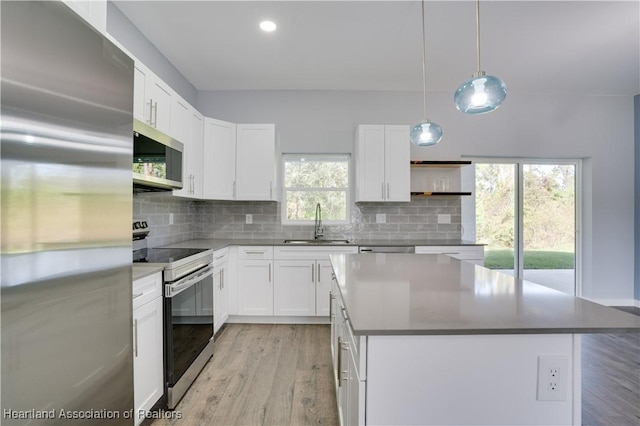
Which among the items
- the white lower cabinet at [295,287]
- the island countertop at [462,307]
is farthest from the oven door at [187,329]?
the island countertop at [462,307]

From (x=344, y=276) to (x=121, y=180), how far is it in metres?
1.12

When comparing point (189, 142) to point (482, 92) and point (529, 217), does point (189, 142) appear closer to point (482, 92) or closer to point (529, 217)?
point (482, 92)

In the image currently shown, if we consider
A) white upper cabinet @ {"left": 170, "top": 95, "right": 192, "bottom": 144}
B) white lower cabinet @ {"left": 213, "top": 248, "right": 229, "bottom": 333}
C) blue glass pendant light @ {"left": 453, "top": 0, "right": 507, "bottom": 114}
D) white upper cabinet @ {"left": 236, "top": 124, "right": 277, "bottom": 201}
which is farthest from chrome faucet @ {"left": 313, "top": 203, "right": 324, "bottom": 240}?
blue glass pendant light @ {"left": 453, "top": 0, "right": 507, "bottom": 114}

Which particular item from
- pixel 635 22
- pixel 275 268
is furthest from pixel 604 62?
pixel 275 268

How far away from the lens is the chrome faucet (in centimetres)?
375

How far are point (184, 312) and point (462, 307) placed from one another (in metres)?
1.73

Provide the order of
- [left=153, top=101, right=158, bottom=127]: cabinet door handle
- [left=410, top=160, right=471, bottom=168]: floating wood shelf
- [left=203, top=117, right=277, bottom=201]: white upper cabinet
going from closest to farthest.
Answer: [left=153, top=101, right=158, bottom=127]: cabinet door handle < [left=203, top=117, right=277, bottom=201]: white upper cabinet < [left=410, top=160, right=471, bottom=168]: floating wood shelf

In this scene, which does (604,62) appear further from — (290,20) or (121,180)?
(121,180)

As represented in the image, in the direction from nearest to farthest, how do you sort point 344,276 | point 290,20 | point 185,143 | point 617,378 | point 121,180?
1. point 121,180
2. point 344,276
3. point 617,378
4. point 290,20
5. point 185,143

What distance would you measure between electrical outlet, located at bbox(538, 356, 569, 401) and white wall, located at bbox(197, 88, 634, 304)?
316 centimetres

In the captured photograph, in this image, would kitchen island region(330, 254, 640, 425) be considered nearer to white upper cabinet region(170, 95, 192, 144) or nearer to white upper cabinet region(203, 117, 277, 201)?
white upper cabinet region(170, 95, 192, 144)

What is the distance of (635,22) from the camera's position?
7.97 feet

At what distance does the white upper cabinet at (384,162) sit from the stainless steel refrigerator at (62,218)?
2691 mm

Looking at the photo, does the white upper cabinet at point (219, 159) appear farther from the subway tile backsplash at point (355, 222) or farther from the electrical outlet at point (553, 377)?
the electrical outlet at point (553, 377)
